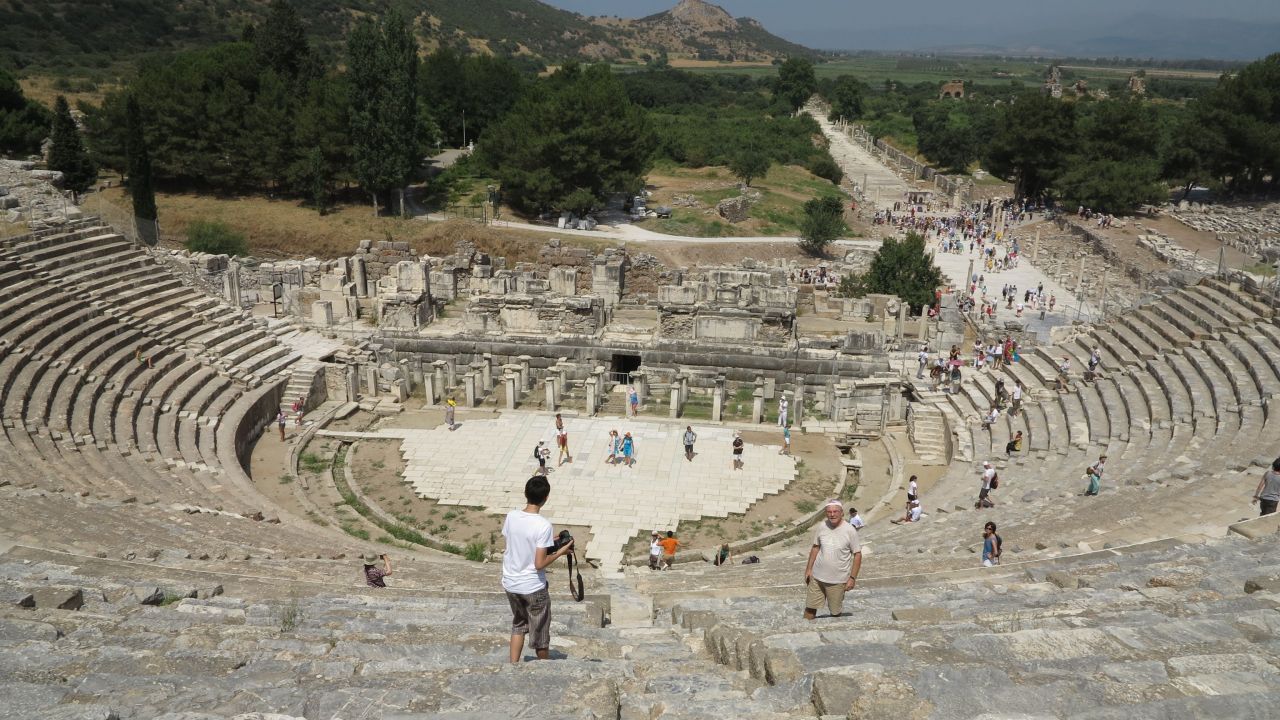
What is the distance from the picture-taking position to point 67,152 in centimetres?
4525

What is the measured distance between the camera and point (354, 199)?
169 ft

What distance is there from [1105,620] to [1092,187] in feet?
163

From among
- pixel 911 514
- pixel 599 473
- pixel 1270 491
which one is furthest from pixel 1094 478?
pixel 599 473

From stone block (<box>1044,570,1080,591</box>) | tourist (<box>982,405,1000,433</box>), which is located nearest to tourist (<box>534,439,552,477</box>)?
tourist (<box>982,405,1000,433</box>)

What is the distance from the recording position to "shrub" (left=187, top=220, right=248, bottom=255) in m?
41.9

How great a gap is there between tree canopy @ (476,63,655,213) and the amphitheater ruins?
19.8 feet

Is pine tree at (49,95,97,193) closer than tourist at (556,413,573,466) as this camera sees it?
No

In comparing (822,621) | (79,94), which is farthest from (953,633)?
(79,94)

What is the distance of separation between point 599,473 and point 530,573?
15150 millimetres

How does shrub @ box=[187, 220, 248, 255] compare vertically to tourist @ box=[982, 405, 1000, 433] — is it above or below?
above

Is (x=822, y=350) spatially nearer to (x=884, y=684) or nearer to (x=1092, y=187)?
(x=884, y=684)

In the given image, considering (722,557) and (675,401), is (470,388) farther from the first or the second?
(722,557)

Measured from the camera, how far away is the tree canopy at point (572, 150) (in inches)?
1923

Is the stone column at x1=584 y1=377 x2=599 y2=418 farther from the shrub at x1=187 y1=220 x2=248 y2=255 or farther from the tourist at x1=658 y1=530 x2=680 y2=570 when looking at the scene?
the shrub at x1=187 y1=220 x2=248 y2=255
